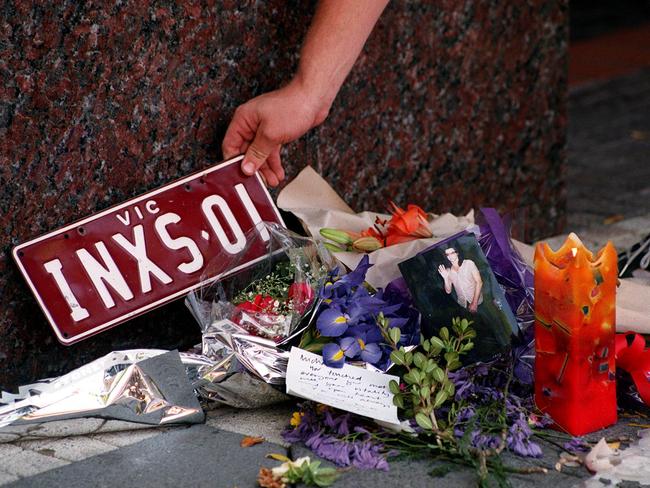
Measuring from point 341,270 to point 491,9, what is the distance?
5.00ft

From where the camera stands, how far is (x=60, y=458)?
2393 mm

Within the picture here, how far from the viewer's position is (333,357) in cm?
243

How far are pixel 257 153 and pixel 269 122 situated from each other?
0.10 meters

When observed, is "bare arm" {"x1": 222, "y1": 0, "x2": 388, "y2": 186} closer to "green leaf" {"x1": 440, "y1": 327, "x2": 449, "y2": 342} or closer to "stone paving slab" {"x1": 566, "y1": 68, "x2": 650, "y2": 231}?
"green leaf" {"x1": 440, "y1": 327, "x2": 449, "y2": 342}

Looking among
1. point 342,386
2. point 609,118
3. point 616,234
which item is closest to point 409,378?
point 342,386

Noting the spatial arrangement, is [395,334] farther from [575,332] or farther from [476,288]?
[575,332]

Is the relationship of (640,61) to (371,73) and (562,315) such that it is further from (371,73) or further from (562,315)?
(562,315)

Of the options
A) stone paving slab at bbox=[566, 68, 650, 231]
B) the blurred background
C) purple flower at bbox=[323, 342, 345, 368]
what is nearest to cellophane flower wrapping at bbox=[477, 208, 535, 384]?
purple flower at bbox=[323, 342, 345, 368]

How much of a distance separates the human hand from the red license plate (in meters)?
0.08

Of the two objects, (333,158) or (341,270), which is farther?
(333,158)

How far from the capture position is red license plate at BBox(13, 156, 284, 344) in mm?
2713

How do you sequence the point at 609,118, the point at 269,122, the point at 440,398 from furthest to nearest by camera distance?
1. the point at 609,118
2. the point at 269,122
3. the point at 440,398

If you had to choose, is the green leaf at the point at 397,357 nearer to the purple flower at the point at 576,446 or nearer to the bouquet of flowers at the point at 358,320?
the bouquet of flowers at the point at 358,320

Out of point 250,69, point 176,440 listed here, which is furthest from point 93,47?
point 176,440
